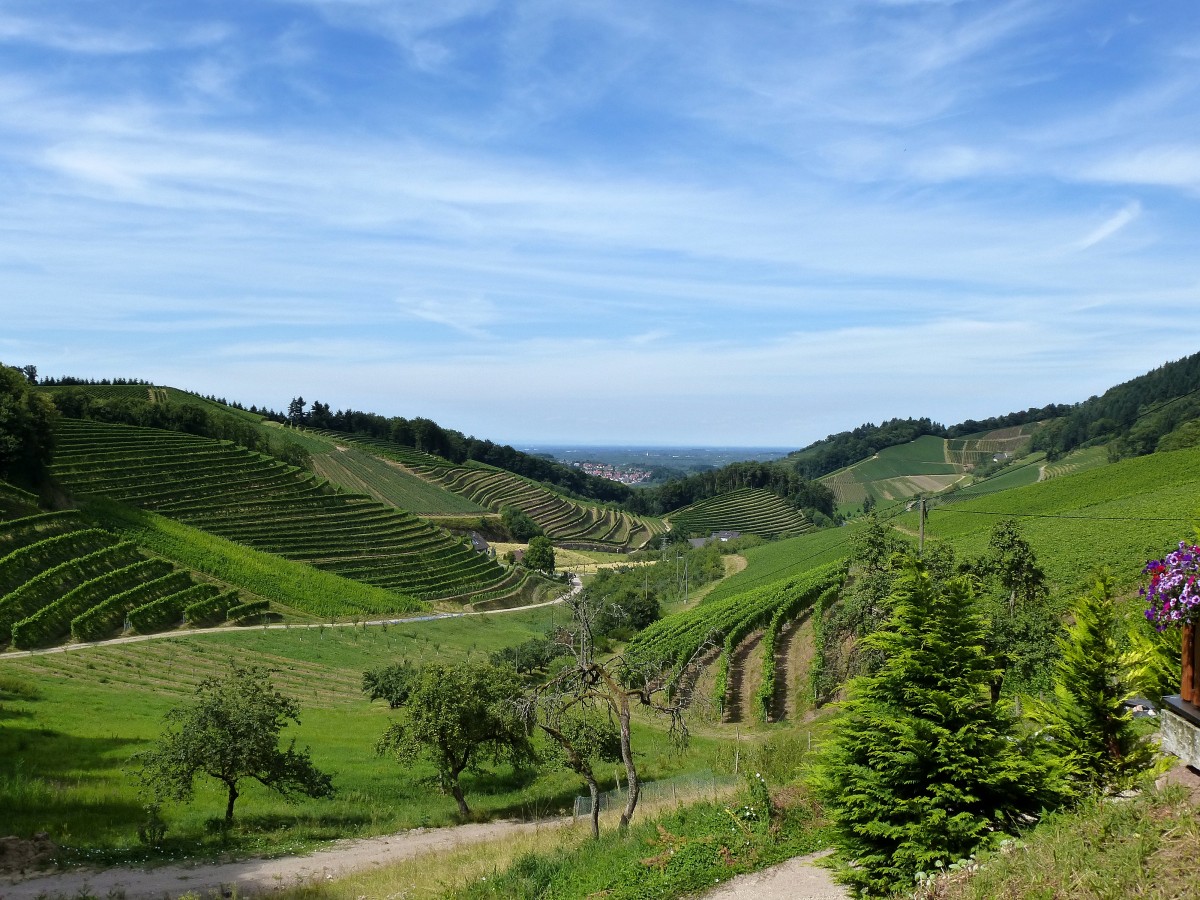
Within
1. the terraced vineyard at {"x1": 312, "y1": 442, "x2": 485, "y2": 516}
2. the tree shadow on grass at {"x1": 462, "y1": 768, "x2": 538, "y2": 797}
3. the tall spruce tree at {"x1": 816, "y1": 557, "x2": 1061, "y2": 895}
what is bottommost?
the tree shadow on grass at {"x1": 462, "y1": 768, "x2": 538, "y2": 797}

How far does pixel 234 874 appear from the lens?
18.0 metres

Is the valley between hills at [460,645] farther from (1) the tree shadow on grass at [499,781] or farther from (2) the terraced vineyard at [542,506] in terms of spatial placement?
(2) the terraced vineyard at [542,506]

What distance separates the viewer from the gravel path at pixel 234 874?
636 inches

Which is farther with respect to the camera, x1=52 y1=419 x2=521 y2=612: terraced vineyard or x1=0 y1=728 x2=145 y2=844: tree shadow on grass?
x1=52 y1=419 x2=521 y2=612: terraced vineyard

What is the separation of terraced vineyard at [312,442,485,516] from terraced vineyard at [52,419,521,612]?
870 inches

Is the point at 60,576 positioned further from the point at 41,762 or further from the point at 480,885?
the point at 480,885

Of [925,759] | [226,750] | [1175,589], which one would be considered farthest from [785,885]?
[226,750]

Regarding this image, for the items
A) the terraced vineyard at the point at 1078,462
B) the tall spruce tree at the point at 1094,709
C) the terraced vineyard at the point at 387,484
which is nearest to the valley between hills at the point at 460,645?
the tall spruce tree at the point at 1094,709

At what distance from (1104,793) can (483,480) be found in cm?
15255

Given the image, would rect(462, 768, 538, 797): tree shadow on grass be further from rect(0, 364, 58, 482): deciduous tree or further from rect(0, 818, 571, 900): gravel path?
rect(0, 364, 58, 482): deciduous tree

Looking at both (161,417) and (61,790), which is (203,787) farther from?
(161,417)

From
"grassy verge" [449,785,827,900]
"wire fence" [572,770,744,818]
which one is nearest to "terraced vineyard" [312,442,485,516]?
"wire fence" [572,770,744,818]

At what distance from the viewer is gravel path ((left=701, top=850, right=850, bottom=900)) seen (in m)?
10.4

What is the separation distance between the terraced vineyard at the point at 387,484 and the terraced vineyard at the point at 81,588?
56.3m
